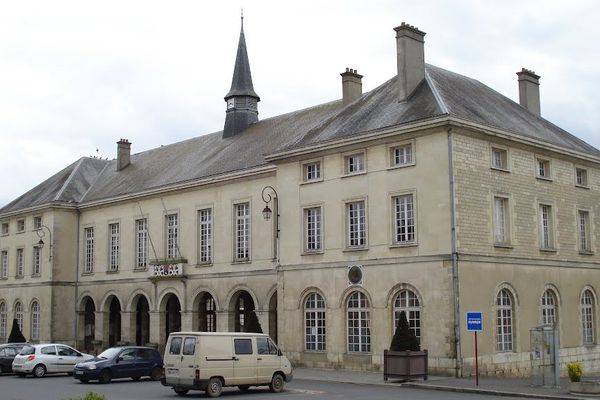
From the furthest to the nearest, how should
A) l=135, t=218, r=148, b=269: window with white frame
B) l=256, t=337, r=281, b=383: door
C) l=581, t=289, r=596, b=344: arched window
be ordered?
l=135, t=218, r=148, b=269: window with white frame < l=581, t=289, r=596, b=344: arched window < l=256, t=337, r=281, b=383: door

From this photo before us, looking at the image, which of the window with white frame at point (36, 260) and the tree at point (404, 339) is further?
the window with white frame at point (36, 260)

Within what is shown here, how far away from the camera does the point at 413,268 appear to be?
26344mm

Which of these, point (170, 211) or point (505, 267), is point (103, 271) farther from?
point (505, 267)

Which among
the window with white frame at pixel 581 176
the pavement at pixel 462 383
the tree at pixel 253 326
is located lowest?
the pavement at pixel 462 383


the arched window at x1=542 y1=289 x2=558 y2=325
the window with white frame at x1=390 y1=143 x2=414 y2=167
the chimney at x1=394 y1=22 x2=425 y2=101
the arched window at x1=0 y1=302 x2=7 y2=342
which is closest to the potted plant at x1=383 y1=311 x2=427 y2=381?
the window with white frame at x1=390 y1=143 x2=414 y2=167

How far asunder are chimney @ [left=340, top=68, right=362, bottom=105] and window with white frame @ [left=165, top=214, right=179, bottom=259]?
10077 millimetres

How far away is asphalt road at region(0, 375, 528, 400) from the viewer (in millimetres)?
20281

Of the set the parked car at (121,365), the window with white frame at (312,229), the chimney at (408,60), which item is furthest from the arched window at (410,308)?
the parked car at (121,365)

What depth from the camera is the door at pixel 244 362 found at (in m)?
21.2

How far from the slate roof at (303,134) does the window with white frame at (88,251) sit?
183 cm

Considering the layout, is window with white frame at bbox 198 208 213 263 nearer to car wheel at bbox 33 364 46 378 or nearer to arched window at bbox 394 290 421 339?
car wheel at bbox 33 364 46 378

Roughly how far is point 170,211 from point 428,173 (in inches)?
635

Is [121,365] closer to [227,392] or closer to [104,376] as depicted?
[104,376]

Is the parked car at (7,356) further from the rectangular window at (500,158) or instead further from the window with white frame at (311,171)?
the rectangular window at (500,158)
